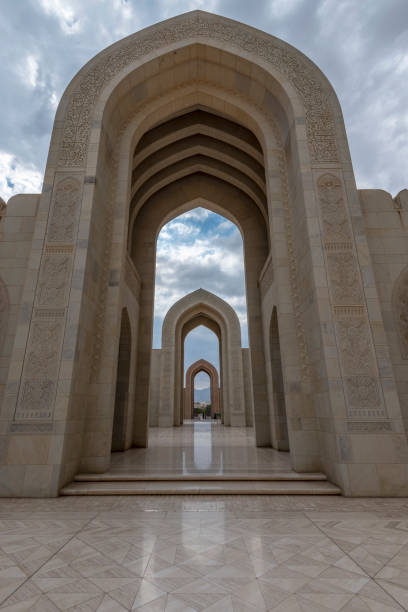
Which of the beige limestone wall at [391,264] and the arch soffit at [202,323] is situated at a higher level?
the arch soffit at [202,323]

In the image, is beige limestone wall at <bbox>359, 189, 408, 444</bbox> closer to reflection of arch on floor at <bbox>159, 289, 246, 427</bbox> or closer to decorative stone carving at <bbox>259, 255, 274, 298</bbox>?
decorative stone carving at <bbox>259, 255, 274, 298</bbox>

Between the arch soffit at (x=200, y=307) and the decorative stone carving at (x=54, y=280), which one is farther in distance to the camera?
the arch soffit at (x=200, y=307)

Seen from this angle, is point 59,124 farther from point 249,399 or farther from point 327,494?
point 249,399

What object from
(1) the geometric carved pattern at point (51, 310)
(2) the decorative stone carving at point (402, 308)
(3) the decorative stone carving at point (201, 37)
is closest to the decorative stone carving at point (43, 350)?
(1) the geometric carved pattern at point (51, 310)

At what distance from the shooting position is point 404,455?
379 centimetres

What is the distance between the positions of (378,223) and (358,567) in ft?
16.4

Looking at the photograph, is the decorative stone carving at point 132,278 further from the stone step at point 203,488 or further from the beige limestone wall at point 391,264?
the beige limestone wall at point 391,264

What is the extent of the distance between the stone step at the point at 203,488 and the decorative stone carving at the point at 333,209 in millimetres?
3469

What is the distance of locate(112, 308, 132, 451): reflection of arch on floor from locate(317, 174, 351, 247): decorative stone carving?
440cm

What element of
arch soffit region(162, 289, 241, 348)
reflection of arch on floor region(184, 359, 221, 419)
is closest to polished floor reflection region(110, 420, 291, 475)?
arch soffit region(162, 289, 241, 348)

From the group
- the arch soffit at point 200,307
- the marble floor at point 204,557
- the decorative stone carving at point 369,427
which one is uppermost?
the arch soffit at point 200,307

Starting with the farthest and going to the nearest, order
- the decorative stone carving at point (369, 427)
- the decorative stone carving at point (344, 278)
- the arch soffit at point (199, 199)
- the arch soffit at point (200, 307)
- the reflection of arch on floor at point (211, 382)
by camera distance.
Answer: the reflection of arch on floor at point (211, 382) < the arch soffit at point (200, 307) < the arch soffit at point (199, 199) < the decorative stone carving at point (344, 278) < the decorative stone carving at point (369, 427)

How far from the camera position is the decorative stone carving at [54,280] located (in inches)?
177

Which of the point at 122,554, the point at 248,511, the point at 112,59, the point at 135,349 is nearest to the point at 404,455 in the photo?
the point at 248,511
